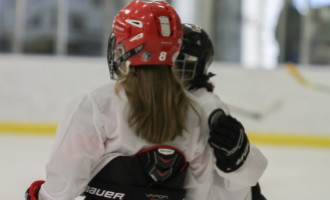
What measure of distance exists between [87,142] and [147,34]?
0.31 meters

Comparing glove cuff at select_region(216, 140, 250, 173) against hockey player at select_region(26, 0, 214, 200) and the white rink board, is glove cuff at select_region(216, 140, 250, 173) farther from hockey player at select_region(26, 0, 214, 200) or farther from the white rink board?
the white rink board

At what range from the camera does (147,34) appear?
132cm

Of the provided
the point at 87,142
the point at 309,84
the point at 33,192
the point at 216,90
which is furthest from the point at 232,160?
the point at 309,84

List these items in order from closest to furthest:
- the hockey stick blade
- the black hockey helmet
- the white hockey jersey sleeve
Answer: the white hockey jersey sleeve, the black hockey helmet, the hockey stick blade

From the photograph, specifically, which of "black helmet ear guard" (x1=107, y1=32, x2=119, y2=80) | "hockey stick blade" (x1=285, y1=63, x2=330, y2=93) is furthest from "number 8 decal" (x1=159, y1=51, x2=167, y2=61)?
"hockey stick blade" (x1=285, y1=63, x2=330, y2=93)

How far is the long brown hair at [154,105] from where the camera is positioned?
4.28 feet

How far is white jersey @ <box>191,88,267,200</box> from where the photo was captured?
1411mm

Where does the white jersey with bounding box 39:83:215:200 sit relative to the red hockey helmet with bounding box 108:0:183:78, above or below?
below

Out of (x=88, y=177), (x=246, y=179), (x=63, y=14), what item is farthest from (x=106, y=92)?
(x=63, y=14)

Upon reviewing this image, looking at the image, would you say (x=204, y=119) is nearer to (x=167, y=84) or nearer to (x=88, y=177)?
(x=167, y=84)

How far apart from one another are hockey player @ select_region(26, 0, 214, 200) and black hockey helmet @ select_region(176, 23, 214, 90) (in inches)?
9.5

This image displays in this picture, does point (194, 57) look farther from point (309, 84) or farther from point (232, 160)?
point (309, 84)

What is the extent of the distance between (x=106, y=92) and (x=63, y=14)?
15.1 feet

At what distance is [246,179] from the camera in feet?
4.66
